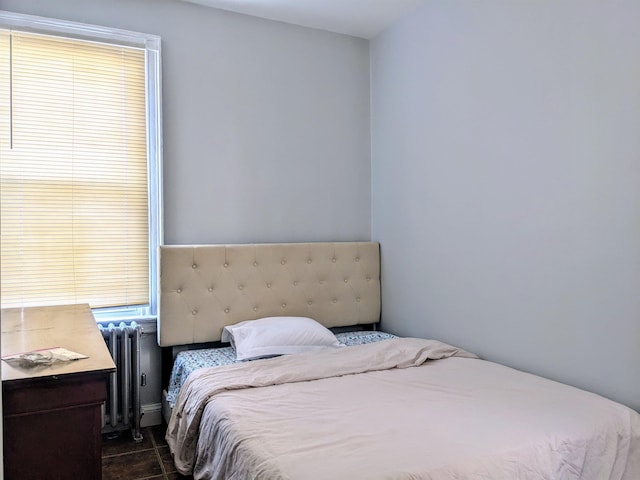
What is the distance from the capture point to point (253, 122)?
3.15m

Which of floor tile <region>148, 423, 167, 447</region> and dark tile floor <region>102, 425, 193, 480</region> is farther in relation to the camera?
floor tile <region>148, 423, 167, 447</region>

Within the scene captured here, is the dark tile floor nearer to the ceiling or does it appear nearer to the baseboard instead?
the baseboard

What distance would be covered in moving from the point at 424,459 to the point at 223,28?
2709 mm

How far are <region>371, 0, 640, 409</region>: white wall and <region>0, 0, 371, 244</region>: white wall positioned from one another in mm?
298

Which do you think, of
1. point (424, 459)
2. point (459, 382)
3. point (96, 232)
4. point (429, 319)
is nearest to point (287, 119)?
point (96, 232)

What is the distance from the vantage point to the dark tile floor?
2391 millimetres

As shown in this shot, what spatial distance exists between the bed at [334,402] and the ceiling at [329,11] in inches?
57.5

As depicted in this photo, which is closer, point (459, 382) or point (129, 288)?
point (459, 382)

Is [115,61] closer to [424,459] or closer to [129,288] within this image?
[129,288]

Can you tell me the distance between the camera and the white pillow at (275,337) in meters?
2.65

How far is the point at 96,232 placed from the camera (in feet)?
9.18

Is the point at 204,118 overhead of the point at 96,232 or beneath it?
overhead

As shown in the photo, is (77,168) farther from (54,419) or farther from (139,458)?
(54,419)

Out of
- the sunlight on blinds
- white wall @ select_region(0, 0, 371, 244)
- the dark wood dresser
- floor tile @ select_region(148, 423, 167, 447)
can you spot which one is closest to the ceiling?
white wall @ select_region(0, 0, 371, 244)
